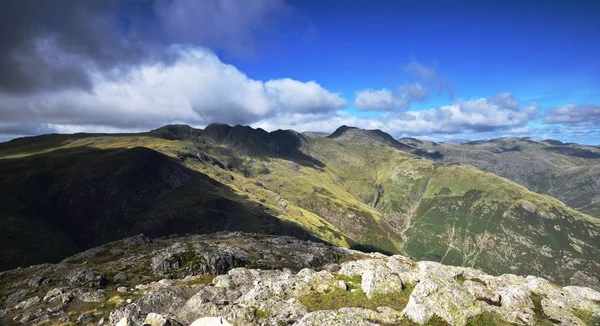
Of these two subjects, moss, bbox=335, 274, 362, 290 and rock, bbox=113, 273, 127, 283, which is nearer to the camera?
moss, bbox=335, 274, 362, 290

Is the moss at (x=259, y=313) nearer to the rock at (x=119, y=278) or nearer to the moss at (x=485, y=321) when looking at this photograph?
the moss at (x=485, y=321)

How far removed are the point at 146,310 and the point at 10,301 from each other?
172ft

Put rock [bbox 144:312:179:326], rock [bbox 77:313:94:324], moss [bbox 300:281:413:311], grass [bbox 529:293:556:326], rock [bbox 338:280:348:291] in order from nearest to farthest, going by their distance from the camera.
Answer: rock [bbox 144:312:179:326]
grass [bbox 529:293:556:326]
moss [bbox 300:281:413:311]
rock [bbox 338:280:348:291]
rock [bbox 77:313:94:324]

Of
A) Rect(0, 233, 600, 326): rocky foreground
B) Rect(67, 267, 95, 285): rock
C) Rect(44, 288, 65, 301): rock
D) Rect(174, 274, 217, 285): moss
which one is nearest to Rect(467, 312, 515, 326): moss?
Rect(0, 233, 600, 326): rocky foreground

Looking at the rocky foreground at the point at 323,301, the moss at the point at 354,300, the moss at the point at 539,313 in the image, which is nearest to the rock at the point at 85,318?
the rocky foreground at the point at 323,301

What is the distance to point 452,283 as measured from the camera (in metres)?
37.0

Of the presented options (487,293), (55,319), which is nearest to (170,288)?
(55,319)

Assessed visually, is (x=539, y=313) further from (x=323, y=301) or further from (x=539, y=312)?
(x=323, y=301)

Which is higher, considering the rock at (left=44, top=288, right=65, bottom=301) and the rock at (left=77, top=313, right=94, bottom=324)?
the rock at (left=77, top=313, right=94, bottom=324)

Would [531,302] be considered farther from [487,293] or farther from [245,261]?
[245,261]

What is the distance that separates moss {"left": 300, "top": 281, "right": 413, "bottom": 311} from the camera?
36822 millimetres

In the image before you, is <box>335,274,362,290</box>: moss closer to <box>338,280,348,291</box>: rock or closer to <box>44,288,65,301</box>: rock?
<box>338,280,348,291</box>: rock

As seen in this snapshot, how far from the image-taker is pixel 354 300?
1522 inches

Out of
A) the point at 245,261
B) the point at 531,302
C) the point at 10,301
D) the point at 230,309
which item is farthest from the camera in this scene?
the point at 245,261
